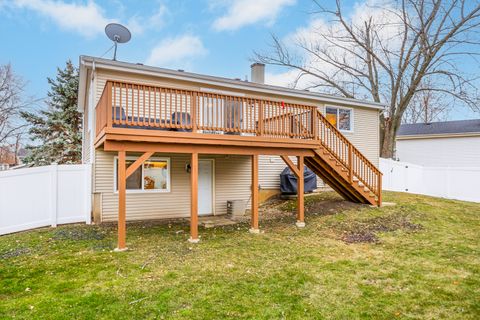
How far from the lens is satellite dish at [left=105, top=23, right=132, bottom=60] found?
9172 millimetres

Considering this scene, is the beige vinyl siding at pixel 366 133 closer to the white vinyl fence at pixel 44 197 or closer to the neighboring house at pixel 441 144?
the neighboring house at pixel 441 144

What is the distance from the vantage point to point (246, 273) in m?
4.92

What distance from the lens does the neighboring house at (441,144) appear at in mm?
18938

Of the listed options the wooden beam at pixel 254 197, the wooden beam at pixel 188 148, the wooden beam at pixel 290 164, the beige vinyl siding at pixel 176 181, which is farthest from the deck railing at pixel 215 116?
the beige vinyl siding at pixel 176 181

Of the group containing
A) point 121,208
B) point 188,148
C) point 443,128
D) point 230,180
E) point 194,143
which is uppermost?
point 443,128

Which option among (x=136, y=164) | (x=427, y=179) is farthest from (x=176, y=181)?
(x=427, y=179)

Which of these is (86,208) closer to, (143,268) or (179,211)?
(179,211)

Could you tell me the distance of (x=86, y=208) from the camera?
8.59 m

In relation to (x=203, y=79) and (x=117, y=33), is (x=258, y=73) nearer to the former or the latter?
(x=203, y=79)

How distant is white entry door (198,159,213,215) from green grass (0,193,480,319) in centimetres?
237

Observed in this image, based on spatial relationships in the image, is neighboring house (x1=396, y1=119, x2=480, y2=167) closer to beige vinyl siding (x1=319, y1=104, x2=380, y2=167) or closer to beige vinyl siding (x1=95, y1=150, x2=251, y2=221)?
beige vinyl siding (x1=319, y1=104, x2=380, y2=167)

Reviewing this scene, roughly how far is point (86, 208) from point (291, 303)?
689cm

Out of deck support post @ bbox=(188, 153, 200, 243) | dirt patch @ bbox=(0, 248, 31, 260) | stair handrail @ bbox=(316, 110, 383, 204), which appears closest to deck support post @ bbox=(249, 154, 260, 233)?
deck support post @ bbox=(188, 153, 200, 243)

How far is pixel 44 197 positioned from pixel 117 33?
17.2 ft
